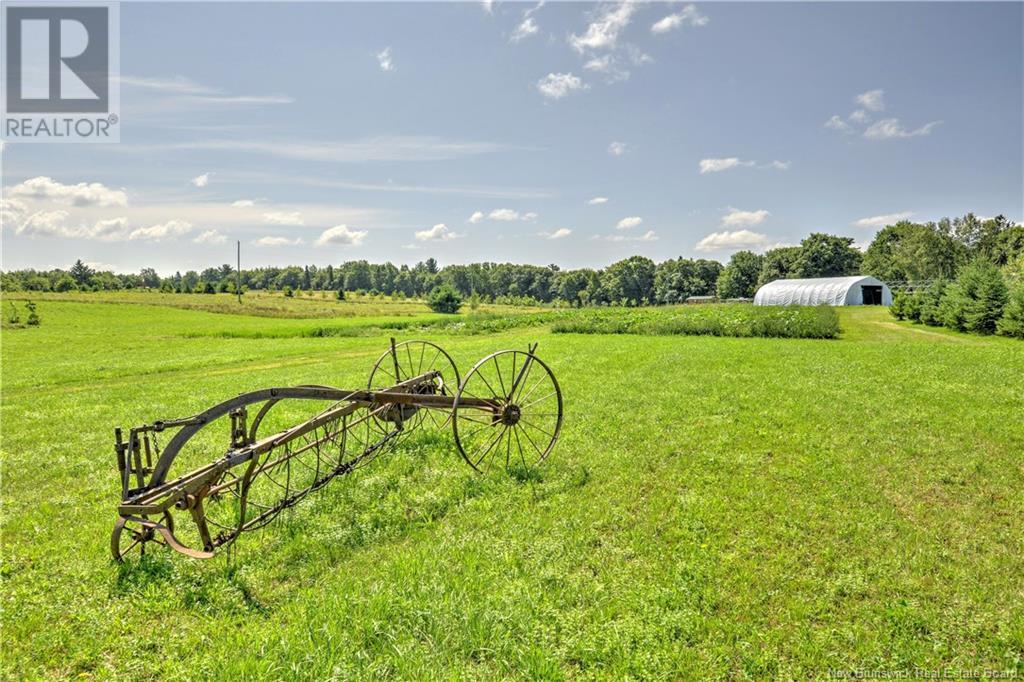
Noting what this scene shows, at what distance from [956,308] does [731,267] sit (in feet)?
217

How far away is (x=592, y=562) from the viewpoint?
16.2ft

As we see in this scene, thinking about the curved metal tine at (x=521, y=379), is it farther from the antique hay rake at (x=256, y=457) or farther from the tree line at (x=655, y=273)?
the tree line at (x=655, y=273)

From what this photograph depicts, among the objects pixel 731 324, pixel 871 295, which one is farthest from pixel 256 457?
pixel 871 295

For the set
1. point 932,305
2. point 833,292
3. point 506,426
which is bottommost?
point 506,426

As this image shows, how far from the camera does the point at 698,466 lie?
751 cm

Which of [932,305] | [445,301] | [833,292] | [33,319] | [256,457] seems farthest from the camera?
[445,301]

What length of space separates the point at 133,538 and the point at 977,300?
35205 mm

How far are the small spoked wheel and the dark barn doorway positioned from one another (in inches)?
2444

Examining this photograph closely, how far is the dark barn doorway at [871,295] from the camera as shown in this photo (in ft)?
171

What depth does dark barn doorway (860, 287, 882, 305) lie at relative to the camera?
52031 mm

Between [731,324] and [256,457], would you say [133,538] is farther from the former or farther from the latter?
[731,324]

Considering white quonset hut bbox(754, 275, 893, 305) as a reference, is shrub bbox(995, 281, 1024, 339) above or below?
below

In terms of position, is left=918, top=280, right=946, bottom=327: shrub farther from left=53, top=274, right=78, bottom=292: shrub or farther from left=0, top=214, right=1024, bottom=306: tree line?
left=53, top=274, right=78, bottom=292: shrub

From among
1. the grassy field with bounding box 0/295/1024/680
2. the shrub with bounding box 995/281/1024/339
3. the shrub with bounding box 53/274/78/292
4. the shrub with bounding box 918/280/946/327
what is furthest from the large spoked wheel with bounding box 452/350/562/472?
the shrub with bounding box 53/274/78/292
